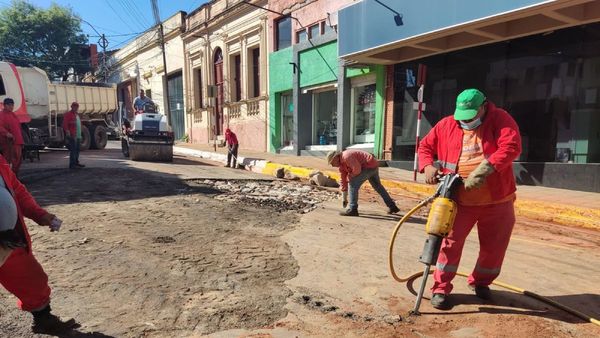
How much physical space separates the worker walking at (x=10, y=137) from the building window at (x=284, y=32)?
11.8m

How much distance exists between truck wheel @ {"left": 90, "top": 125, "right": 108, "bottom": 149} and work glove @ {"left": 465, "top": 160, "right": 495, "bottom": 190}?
1876 cm

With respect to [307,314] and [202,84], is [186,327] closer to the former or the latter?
[307,314]

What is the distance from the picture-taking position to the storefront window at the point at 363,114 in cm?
1413

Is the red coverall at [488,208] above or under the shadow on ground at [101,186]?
above

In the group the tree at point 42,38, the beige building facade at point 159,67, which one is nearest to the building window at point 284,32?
the beige building facade at point 159,67

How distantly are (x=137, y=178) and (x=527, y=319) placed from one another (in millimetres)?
8280

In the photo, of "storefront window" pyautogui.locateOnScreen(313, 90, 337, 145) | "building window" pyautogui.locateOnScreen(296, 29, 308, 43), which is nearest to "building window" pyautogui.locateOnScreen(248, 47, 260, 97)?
"building window" pyautogui.locateOnScreen(296, 29, 308, 43)

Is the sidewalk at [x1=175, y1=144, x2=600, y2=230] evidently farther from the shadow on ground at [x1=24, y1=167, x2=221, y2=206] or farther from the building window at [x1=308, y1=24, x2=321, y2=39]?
the building window at [x1=308, y1=24, x2=321, y2=39]

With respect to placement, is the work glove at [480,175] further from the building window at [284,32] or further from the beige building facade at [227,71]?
the beige building facade at [227,71]

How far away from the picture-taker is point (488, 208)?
337 centimetres

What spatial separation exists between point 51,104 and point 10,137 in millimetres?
8320

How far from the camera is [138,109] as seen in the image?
14156mm

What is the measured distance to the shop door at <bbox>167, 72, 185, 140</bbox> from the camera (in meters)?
30.0

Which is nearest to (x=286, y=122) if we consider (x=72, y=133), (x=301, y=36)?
(x=301, y=36)
